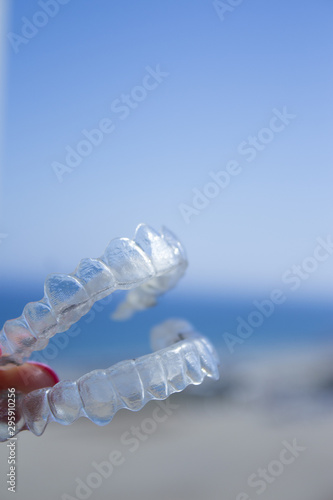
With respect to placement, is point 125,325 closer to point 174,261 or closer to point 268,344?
point 268,344

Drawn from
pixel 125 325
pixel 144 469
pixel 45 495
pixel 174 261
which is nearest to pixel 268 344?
pixel 125 325

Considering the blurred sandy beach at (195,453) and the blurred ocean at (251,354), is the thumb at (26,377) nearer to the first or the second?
the blurred ocean at (251,354)

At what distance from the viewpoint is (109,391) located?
2.36 feet

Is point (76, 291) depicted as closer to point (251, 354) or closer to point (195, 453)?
point (195, 453)

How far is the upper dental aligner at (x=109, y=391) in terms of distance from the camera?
2.36ft

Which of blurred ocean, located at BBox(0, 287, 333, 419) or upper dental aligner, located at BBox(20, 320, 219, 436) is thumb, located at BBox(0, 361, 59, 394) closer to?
upper dental aligner, located at BBox(20, 320, 219, 436)

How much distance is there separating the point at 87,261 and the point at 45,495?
0.88 m

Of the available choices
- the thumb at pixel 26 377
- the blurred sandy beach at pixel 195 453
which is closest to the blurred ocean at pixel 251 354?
the blurred sandy beach at pixel 195 453

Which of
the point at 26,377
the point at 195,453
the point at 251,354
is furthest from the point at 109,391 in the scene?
the point at 251,354

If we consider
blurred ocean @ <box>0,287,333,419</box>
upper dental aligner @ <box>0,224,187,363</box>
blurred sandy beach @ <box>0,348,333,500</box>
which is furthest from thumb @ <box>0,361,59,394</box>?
blurred sandy beach @ <box>0,348,333,500</box>

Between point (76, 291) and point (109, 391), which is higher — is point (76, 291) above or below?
above

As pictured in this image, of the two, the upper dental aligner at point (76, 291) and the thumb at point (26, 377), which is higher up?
the upper dental aligner at point (76, 291)

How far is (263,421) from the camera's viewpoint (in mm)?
2490

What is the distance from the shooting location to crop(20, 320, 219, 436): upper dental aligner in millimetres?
718
